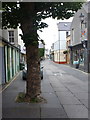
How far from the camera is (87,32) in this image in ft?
61.0

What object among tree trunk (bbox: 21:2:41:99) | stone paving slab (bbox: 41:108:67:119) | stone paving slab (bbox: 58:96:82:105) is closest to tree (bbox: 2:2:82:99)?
tree trunk (bbox: 21:2:41:99)

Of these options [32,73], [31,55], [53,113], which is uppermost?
[31,55]

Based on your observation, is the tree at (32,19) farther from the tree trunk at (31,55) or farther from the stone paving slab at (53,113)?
the stone paving slab at (53,113)

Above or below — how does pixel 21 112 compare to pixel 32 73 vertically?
below

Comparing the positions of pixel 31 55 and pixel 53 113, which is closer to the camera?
pixel 53 113

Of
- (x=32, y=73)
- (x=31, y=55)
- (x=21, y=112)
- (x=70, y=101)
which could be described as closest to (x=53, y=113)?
(x=21, y=112)

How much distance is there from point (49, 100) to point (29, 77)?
4.22 ft

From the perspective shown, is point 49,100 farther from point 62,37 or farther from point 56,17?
point 62,37

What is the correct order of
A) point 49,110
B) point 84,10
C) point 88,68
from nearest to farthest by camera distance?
point 49,110 < point 88,68 < point 84,10

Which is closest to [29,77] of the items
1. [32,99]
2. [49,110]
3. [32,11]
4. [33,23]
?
[32,99]

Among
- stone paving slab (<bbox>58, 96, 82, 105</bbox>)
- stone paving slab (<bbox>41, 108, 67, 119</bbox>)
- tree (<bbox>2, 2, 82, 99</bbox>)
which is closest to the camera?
stone paving slab (<bbox>41, 108, 67, 119</bbox>)

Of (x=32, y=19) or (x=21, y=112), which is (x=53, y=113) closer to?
(x=21, y=112)

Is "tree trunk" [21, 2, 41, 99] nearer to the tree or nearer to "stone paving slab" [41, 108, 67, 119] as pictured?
the tree

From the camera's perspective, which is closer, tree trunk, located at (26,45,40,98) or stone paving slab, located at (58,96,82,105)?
stone paving slab, located at (58,96,82,105)
